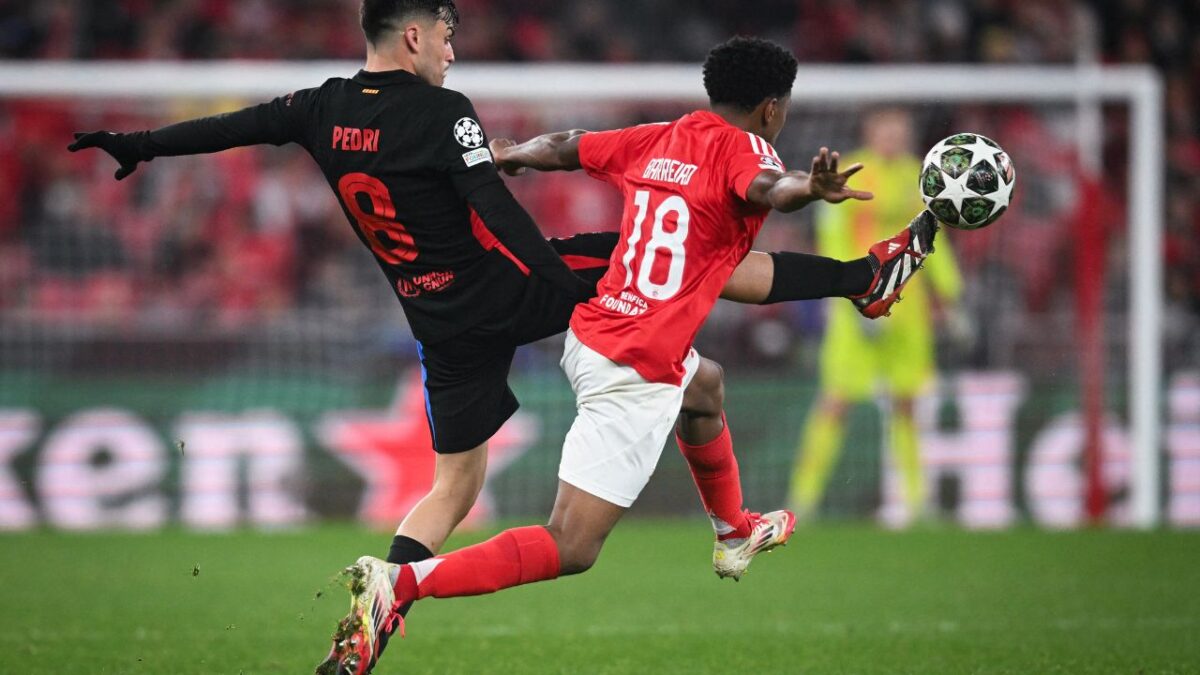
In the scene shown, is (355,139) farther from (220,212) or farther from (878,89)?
(220,212)

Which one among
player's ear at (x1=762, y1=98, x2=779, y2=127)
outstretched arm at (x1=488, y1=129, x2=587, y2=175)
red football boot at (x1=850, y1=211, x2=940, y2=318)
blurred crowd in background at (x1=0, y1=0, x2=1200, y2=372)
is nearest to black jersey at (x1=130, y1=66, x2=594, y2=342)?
outstretched arm at (x1=488, y1=129, x2=587, y2=175)

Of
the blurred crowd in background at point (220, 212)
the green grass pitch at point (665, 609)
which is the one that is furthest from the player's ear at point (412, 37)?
the blurred crowd in background at point (220, 212)

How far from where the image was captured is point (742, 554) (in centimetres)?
517

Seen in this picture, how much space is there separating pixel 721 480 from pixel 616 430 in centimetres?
78

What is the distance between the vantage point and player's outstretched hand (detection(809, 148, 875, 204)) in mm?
4109

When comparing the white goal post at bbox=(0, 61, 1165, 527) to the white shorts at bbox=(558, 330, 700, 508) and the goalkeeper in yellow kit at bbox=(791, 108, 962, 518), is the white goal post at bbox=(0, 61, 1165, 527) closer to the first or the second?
the goalkeeper in yellow kit at bbox=(791, 108, 962, 518)

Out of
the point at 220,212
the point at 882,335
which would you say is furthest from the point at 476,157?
the point at 220,212

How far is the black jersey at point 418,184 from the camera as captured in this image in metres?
4.50

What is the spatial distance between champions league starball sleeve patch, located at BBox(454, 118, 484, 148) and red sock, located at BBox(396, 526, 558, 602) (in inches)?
45.4

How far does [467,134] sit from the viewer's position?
14.8 feet

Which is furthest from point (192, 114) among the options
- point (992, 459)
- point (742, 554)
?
point (742, 554)

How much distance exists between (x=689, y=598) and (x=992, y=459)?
3964 millimetres

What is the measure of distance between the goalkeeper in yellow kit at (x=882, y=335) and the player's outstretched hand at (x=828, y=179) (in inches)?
223

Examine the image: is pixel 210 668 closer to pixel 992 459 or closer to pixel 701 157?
pixel 701 157
